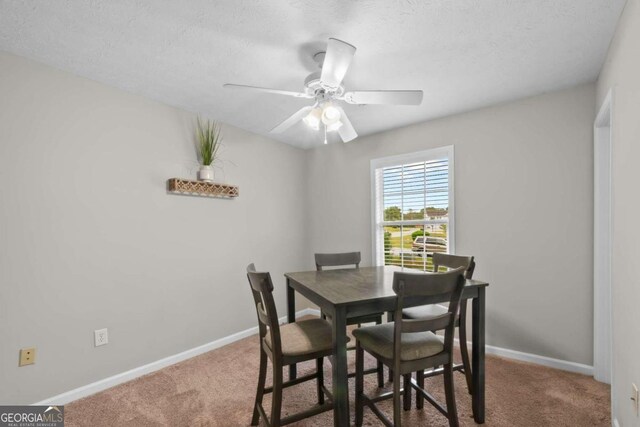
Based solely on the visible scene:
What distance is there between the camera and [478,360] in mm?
1902

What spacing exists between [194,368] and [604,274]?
341 cm

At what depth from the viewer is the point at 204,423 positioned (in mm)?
1959

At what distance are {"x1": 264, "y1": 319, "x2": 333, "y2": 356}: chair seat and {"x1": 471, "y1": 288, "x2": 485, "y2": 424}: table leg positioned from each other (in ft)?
2.96

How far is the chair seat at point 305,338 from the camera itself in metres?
1.75

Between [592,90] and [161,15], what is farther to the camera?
[592,90]

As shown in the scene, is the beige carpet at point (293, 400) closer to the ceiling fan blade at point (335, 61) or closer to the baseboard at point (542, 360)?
the baseboard at point (542, 360)

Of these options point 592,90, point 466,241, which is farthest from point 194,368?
point 592,90

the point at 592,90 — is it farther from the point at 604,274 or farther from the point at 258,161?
the point at 258,161

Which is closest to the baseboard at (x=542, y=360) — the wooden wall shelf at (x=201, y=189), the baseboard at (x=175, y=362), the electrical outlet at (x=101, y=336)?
the baseboard at (x=175, y=362)

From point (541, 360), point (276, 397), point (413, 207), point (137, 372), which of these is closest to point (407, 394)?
point (276, 397)

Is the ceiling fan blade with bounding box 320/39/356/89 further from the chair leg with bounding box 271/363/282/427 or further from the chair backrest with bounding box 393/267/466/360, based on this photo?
the chair leg with bounding box 271/363/282/427

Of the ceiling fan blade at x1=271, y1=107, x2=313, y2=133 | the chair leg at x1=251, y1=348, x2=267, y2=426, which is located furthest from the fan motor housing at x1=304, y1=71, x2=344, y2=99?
the chair leg at x1=251, y1=348, x2=267, y2=426

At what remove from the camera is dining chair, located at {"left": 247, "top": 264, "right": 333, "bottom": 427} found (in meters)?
1.66

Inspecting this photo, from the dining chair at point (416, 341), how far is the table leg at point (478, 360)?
1.05ft
